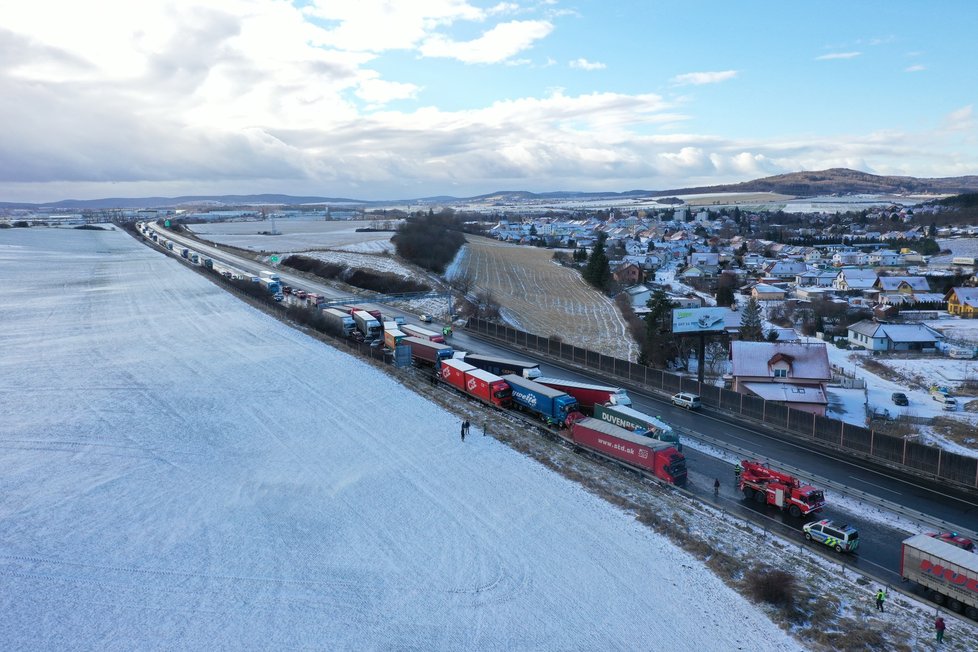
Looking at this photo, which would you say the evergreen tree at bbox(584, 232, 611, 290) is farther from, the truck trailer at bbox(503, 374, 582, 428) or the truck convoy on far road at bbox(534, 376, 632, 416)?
the truck trailer at bbox(503, 374, 582, 428)

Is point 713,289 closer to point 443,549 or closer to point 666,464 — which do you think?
point 666,464

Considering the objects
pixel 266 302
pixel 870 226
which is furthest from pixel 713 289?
pixel 870 226

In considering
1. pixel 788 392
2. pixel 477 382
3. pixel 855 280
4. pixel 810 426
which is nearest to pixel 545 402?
pixel 477 382

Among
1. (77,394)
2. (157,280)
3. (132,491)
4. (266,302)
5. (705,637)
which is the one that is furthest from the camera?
(157,280)

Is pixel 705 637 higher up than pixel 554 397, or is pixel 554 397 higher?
pixel 554 397

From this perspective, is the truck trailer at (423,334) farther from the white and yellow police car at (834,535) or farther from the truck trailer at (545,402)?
the white and yellow police car at (834,535)

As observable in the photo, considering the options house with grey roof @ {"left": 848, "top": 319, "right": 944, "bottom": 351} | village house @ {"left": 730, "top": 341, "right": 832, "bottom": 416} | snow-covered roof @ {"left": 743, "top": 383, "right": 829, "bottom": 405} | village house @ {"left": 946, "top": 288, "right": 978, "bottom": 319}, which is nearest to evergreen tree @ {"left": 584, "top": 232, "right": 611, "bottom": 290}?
house with grey roof @ {"left": 848, "top": 319, "right": 944, "bottom": 351}
